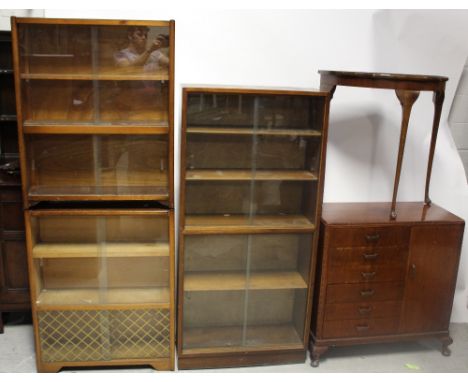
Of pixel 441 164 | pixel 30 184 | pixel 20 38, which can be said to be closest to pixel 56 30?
pixel 20 38

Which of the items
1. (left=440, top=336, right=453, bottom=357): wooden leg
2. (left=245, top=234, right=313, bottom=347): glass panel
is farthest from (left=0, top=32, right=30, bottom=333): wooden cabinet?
(left=440, top=336, right=453, bottom=357): wooden leg

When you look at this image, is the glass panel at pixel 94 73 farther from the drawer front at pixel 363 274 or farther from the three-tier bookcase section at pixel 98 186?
the drawer front at pixel 363 274

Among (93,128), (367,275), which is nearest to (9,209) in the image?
(93,128)

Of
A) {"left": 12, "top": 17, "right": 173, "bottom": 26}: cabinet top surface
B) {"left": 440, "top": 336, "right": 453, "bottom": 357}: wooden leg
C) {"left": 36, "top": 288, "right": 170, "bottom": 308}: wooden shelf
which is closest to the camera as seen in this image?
{"left": 12, "top": 17, "right": 173, "bottom": 26}: cabinet top surface

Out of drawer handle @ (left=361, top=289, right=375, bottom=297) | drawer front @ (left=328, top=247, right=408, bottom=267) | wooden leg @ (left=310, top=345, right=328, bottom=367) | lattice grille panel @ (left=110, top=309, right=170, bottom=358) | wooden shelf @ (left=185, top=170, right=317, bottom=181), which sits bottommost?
wooden leg @ (left=310, top=345, right=328, bottom=367)

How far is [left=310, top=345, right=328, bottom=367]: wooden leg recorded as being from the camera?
2223 millimetres

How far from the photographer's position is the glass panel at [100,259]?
209 cm

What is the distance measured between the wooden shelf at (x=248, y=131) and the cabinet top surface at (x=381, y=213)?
1.28 ft

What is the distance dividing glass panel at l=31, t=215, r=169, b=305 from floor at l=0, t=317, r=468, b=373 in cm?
33

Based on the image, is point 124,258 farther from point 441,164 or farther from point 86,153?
point 441,164

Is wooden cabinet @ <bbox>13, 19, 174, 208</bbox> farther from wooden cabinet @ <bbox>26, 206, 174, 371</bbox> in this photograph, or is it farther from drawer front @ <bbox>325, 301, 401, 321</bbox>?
drawer front @ <bbox>325, 301, 401, 321</bbox>

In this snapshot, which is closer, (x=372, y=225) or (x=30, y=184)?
(x=30, y=184)

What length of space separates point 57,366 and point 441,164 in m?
2.09

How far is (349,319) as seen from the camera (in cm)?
222
